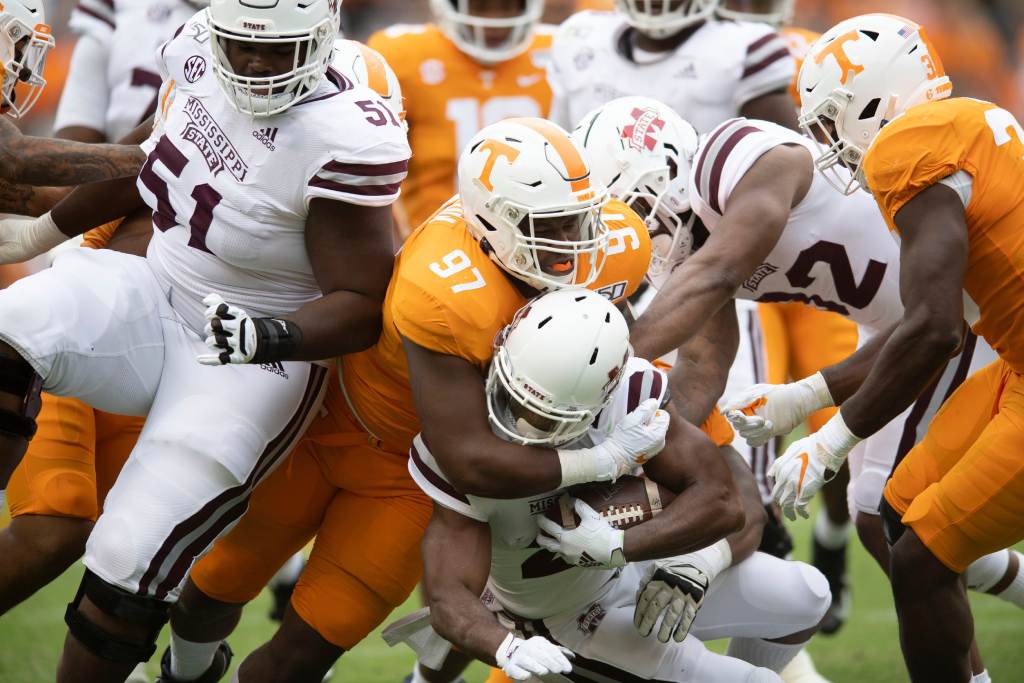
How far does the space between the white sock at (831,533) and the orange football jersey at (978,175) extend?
2211 millimetres

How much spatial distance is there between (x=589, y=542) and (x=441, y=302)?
641 mm

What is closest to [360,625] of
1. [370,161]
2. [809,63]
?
[370,161]

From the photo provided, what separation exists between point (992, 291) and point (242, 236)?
1841 mm

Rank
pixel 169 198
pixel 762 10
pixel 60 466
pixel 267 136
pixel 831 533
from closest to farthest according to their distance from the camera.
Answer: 1. pixel 267 136
2. pixel 169 198
3. pixel 60 466
4. pixel 831 533
5. pixel 762 10

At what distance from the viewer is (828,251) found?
169 inches

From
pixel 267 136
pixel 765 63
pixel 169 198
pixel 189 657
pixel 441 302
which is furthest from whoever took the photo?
pixel 765 63

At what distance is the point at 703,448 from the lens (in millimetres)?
3500

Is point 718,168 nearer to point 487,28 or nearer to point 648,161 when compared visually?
point 648,161

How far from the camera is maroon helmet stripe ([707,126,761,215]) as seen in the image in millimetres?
4090

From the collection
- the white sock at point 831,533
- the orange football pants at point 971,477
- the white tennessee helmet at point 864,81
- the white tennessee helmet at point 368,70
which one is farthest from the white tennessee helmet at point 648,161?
the white sock at point 831,533

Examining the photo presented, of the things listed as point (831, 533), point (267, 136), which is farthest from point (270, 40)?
point (831, 533)

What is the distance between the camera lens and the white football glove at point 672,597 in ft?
11.3

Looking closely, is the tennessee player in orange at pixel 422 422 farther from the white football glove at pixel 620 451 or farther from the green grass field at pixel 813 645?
the green grass field at pixel 813 645

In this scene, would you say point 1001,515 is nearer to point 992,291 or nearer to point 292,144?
point 992,291
